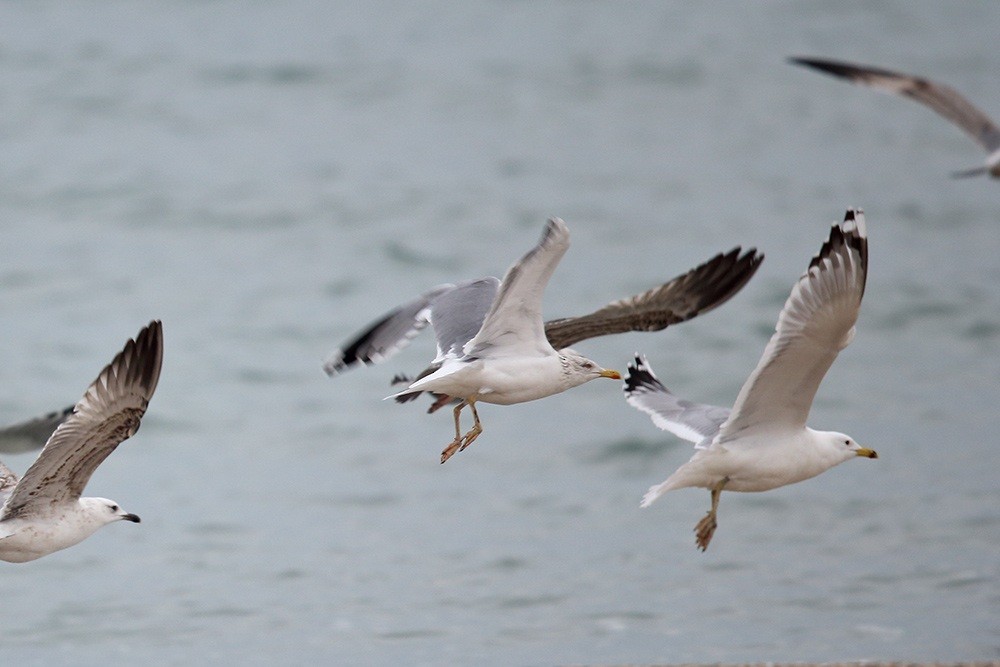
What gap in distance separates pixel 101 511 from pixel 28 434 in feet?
5.24

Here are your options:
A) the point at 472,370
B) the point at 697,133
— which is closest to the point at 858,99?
the point at 697,133

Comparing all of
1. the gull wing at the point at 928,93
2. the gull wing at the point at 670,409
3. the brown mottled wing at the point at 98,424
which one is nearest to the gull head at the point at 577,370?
the gull wing at the point at 670,409

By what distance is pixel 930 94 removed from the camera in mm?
11266

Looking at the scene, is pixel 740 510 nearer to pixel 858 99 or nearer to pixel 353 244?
pixel 353 244

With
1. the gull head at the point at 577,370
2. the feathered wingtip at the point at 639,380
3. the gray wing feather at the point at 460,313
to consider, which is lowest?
the gull head at the point at 577,370

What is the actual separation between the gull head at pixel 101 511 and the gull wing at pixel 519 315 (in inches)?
65.4

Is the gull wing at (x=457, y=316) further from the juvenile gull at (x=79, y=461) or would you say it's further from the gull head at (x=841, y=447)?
the gull head at (x=841, y=447)

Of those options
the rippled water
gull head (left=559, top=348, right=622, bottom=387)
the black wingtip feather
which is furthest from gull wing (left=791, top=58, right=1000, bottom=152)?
gull head (left=559, top=348, right=622, bottom=387)

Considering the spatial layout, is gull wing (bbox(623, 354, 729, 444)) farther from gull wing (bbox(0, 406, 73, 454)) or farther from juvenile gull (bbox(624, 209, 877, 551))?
gull wing (bbox(0, 406, 73, 454))

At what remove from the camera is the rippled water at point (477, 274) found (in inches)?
389

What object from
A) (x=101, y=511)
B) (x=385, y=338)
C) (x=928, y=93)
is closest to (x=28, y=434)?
(x=101, y=511)

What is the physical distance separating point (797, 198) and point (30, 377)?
32.4 feet

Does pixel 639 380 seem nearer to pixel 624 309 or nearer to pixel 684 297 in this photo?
pixel 624 309

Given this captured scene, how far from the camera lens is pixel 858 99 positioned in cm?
2623
